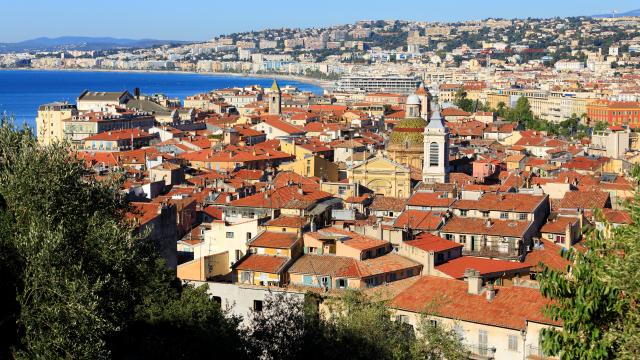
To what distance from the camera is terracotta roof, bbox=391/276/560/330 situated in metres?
18.9

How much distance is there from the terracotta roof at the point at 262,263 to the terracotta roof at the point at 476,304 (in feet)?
11.2

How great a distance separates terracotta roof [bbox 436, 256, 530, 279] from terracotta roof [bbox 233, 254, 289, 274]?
11.0 feet

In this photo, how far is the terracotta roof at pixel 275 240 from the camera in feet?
79.7

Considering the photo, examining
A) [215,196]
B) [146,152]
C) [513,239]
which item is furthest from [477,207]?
[146,152]

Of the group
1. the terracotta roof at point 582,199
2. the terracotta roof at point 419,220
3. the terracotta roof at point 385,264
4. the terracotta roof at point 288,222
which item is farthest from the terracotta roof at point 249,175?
the terracotta roof at point 385,264

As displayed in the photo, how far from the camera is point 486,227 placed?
28484 millimetres

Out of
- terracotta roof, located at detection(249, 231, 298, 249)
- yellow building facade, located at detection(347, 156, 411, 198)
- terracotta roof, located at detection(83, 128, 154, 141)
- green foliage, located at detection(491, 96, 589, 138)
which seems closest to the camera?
terracotta roof, located at detection(249, 231, 298, 249)

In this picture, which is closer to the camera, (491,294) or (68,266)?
(68,266)


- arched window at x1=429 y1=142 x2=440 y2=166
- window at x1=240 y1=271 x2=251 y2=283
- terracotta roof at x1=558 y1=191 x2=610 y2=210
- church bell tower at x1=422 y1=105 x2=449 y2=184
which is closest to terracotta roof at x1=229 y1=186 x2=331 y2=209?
terracotta roof at x1=558 y1=191 x2=610 y2=210

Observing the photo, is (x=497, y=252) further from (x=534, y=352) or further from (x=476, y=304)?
(x=534, y=352)

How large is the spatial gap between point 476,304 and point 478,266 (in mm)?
4388

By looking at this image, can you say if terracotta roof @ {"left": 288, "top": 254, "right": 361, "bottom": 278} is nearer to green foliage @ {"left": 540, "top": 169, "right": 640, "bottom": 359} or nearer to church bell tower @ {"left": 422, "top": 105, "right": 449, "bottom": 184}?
green foliage @ {"left": 540, "top": 169, "right": 640, "bottom": 359}

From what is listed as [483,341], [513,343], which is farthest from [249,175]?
[513,343]

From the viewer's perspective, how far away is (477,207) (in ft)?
101
